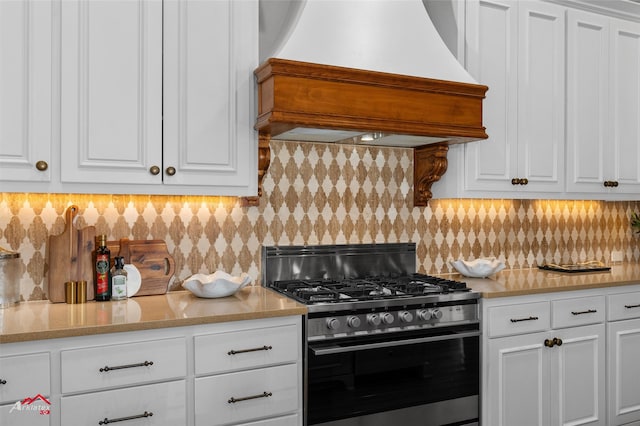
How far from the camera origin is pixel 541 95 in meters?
3.08

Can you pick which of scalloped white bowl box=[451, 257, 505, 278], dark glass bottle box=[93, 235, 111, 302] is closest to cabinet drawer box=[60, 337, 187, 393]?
dark glass bottle box=[93, 235, 111, 302]

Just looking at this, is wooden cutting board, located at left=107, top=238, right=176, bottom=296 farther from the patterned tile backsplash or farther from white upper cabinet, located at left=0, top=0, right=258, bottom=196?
white upper cabinet, located at left=0, top=0, right=258, bottom=196

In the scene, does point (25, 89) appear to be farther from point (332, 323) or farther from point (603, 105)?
point (603, 105)

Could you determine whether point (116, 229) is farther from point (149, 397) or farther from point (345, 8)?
point (345, 8)

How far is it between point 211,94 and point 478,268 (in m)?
1.75

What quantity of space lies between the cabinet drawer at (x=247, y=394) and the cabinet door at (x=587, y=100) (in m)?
2.11

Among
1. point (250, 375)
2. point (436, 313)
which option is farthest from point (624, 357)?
point (250, 375)

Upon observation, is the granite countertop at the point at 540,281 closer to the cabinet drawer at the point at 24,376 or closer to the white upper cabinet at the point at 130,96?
the white upper cabinet at the point at 130,96

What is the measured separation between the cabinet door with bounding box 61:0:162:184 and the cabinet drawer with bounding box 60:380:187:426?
84 centimetres

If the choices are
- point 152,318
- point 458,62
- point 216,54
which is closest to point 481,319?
point 458,62

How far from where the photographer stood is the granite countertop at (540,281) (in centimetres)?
269

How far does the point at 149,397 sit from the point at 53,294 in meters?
0.70

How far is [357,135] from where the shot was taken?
8.71 feet

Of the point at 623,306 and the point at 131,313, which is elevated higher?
the point at 131,313
